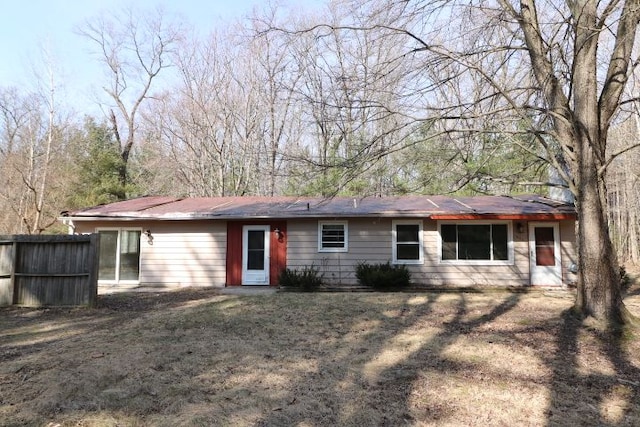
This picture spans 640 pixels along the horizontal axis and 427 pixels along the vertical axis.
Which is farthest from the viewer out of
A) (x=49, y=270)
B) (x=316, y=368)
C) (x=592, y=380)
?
(x=49, y=270)

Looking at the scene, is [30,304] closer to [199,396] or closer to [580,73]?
[199,396]

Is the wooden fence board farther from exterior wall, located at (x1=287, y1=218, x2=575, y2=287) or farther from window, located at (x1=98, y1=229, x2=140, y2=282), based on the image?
exterior wall, located at (x1=287, y1=218, x2=575, y2=287)

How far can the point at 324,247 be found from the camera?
12.5 metres

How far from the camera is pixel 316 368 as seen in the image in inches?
197

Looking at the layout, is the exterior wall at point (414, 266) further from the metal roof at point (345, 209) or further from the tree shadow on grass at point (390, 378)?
the tree shadow on grass at point (390, 378)

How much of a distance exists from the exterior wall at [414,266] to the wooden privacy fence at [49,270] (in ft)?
17.5

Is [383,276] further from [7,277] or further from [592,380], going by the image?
[7,277]

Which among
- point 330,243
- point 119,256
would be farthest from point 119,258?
point 330,243

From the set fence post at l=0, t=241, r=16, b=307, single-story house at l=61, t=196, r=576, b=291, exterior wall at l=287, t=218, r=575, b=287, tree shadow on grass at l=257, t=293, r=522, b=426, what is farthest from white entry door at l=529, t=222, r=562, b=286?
fence post at l=0, t=241, r=16, b=307

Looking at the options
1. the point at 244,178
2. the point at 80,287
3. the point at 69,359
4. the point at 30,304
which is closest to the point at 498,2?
the point at 69,359

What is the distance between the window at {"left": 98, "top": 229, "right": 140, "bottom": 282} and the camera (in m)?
12.9

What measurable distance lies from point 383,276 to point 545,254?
4791 mm

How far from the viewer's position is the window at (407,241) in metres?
12.4

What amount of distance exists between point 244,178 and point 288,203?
34.6 ft
